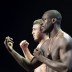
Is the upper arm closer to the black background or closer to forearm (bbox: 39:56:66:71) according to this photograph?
forearm (bbox: 39:56:66:71)

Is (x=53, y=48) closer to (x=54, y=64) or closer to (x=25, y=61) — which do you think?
(x=54, y=64)

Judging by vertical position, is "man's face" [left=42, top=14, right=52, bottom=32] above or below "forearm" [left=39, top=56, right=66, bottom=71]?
above

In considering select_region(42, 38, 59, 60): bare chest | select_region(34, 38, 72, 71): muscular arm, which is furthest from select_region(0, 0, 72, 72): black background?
select_region(34, 38, 72, 71): muscular arm

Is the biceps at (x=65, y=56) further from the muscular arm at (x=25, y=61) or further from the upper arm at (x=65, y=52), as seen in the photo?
the muscular arm at (x=25, y=61)

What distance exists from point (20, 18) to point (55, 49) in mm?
2073

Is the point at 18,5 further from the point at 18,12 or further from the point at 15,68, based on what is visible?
the point at 15,68

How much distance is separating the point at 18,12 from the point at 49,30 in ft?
6.51

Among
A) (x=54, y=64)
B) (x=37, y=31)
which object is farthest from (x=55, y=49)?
(x=37, y=31)

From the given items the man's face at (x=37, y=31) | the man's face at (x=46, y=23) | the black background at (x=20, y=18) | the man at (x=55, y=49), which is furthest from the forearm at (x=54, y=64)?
the black background at (x=20, y=18)

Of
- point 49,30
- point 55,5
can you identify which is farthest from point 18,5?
point 49,30

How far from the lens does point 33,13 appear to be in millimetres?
4234

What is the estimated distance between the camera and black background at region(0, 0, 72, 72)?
4.17 m

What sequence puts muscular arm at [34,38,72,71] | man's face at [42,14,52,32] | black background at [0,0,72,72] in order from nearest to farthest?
muscular arm at [34,38,72,71], man's face at [42,14,52,32], black background at [0,0,72,72]

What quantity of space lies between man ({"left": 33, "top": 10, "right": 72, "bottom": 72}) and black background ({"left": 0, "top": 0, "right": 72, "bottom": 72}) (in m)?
1.86
